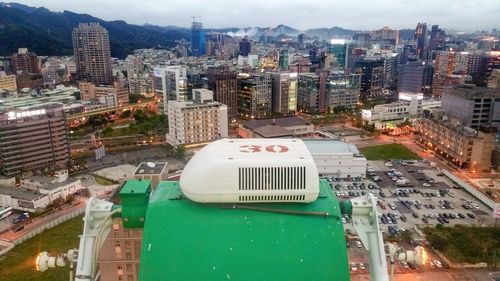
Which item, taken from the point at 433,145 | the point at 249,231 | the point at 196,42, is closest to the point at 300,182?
the point at 249,231

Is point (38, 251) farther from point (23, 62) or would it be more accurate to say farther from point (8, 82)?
point (23, 62)

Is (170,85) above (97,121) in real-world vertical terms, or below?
above

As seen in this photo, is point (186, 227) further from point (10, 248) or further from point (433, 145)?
point (433, 145)

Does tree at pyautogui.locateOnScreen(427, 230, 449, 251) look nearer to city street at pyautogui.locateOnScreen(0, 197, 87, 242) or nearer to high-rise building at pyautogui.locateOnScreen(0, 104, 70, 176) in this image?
city street at pyautogui.locateOnScreen(0, 197, 87, 242)

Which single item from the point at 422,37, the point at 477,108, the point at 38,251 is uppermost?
the point at 422,37

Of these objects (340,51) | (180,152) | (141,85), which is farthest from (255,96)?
(340,51)

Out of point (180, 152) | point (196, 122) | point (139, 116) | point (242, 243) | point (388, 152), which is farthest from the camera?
point (139, 116)

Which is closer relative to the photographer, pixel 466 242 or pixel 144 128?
pixel 466 242
